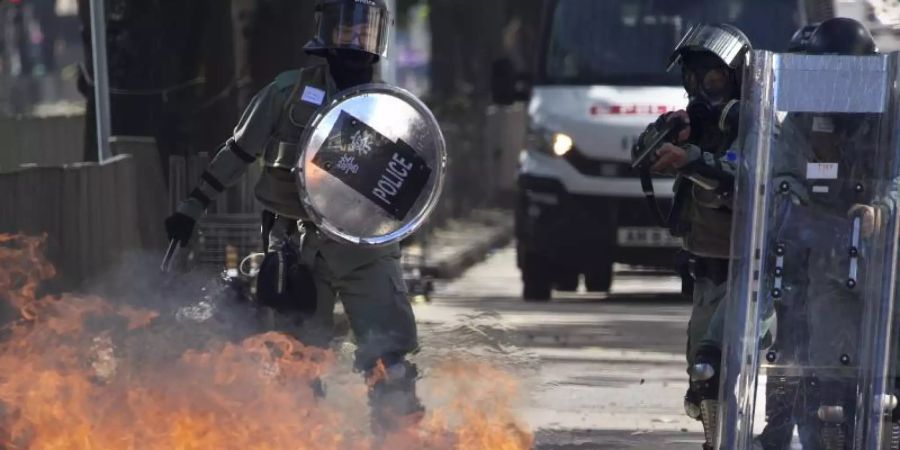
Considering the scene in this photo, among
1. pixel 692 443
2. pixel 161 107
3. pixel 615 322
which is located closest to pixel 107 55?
pixel 161 107

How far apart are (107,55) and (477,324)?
2607mm

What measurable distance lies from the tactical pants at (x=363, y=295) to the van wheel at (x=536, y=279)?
703 cm

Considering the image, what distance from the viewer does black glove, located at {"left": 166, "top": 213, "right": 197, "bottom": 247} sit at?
6.14 metres

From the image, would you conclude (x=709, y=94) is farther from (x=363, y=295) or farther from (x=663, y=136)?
(x=363, y=295)

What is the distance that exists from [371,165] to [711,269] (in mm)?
1172

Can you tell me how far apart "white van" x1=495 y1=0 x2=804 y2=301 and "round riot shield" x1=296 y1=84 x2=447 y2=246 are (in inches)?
246

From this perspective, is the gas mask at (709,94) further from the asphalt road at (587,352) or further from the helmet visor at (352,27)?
the asphalt road at (587,352)

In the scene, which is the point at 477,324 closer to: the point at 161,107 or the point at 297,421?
the point at 297,421

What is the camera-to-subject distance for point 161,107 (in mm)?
8117

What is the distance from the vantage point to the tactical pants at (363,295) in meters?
6.11

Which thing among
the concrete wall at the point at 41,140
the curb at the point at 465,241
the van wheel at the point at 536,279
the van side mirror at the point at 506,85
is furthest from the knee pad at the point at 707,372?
the curb at the point at 465,241

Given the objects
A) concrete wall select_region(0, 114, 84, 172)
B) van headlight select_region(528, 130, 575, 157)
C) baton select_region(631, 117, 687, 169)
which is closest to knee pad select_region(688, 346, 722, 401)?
A: baton select_region(631, 117, 687, 169)

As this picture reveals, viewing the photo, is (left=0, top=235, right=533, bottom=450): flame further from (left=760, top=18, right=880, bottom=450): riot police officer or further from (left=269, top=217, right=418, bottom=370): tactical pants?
(left=760, top=18, right=880, bottom=450): riot police officer

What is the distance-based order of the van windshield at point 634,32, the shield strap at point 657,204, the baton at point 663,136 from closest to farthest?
the baton at point 663,136 → the shield strap at point 657,204 → the van windshield at point 634,32
